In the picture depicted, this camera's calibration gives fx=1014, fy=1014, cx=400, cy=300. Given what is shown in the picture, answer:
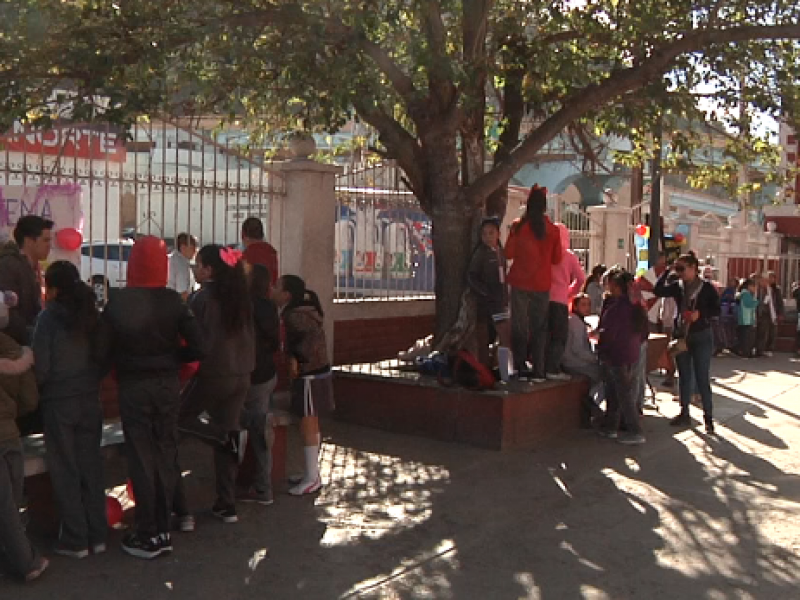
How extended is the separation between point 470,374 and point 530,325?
945 mm

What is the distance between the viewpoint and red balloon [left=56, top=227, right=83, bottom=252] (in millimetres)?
8070

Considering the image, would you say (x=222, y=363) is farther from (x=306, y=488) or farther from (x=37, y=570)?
(x=37, y=570)

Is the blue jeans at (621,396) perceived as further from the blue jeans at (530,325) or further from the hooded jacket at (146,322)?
the hooded jacket at (146,322)

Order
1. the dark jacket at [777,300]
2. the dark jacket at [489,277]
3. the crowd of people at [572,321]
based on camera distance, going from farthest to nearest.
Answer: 1. the dark jacket at [777,300]
2. the dark jacket at [489,277]
3. the crowd of people at [572,321]

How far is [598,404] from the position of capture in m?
9.79

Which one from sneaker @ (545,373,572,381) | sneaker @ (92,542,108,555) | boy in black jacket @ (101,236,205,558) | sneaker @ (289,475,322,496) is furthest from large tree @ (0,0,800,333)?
sneaker @ (92,542,108,555)

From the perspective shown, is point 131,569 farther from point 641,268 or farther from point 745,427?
point 641,268

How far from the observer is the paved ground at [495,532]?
5238 mm

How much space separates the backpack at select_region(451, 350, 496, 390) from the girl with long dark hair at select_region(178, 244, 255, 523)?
291 cm

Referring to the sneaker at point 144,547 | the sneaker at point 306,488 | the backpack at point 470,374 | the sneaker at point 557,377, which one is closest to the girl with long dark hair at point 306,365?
the sneaker at point 306,488

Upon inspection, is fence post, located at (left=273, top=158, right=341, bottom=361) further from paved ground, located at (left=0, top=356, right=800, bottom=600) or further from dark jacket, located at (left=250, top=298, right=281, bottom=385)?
dark jacket, located at (left=250, top=298, right=281, bottom=385)

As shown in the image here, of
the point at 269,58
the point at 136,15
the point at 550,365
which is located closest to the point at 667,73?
the point at 550,365

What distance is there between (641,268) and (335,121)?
900 centimetres

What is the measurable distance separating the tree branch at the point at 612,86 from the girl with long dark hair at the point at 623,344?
1387 mm
